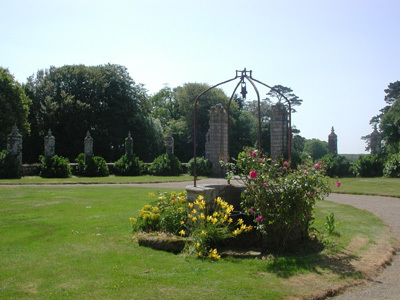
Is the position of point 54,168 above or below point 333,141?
below

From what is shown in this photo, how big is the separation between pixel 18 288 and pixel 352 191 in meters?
13.6

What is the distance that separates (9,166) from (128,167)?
306 inches

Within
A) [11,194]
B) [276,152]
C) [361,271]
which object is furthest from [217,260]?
[276,152]

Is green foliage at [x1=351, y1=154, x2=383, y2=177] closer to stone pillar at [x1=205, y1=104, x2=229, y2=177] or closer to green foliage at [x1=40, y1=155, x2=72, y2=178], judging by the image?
stone pillar at [x1=205, y1=104, x2=229, y2=177]

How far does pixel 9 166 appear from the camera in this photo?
22406 mm

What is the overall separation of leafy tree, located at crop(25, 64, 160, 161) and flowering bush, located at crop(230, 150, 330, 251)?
109ft

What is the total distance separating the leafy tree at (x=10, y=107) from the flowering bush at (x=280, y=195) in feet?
90.2

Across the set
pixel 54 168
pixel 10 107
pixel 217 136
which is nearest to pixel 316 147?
pixel 217 136

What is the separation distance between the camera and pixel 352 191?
1541 centimetres

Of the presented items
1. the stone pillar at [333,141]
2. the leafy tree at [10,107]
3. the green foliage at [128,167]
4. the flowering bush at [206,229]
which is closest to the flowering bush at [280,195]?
the flowering bush at [206,229]

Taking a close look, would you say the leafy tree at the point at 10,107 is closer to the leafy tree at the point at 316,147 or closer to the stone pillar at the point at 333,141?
the stone pillar at the point at 333,141

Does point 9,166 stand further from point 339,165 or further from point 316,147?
point 316,147

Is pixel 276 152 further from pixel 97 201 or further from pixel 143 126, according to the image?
pixel 143 126

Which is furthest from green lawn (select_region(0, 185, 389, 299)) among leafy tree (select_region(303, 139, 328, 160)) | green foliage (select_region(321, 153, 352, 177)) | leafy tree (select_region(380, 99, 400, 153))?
leafy tree (select_region(303, 139, 328, 160))
